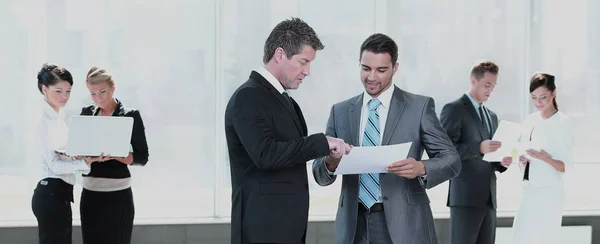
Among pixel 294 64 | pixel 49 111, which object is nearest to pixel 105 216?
pixel 49 111


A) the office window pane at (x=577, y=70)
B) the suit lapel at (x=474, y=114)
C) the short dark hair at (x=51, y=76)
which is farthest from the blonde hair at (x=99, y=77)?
the office window pane at (x=577, y=70)

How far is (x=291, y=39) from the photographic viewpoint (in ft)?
10.7

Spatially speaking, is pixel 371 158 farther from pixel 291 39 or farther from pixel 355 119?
pixel 291 39

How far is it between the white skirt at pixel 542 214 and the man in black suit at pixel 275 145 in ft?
9.11

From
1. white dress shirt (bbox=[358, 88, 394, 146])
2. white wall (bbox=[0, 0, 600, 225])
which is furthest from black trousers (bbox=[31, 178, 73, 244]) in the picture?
white dress shirt (bbox=[358, 88, 394, 146])

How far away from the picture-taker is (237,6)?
659cm

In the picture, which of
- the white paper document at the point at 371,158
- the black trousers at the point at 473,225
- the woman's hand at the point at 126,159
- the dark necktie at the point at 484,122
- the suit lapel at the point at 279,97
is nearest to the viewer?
the suit lapel at the point at 279,97

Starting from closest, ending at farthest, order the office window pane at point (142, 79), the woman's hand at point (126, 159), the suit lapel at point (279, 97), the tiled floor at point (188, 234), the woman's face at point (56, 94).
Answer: the suit lapel at point (279, 97), the woman's face at point (56, 94), the woman's hand at point (126, 159), the tiled floor at point (188, 234), the office window pane at point (142, 79)

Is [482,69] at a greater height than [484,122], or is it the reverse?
[482,69]

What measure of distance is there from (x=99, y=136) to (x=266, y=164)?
1924 mm

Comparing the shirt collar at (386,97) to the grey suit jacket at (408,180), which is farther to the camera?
the shirt collar at (386,97)

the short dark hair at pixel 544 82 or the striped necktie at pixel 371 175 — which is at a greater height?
the short dark hair at pixel 544 82

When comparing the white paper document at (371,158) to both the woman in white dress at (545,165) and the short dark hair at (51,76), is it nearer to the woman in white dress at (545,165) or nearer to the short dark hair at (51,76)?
the short dark hair at (51,76)

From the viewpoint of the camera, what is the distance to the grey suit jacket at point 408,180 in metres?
3.61
